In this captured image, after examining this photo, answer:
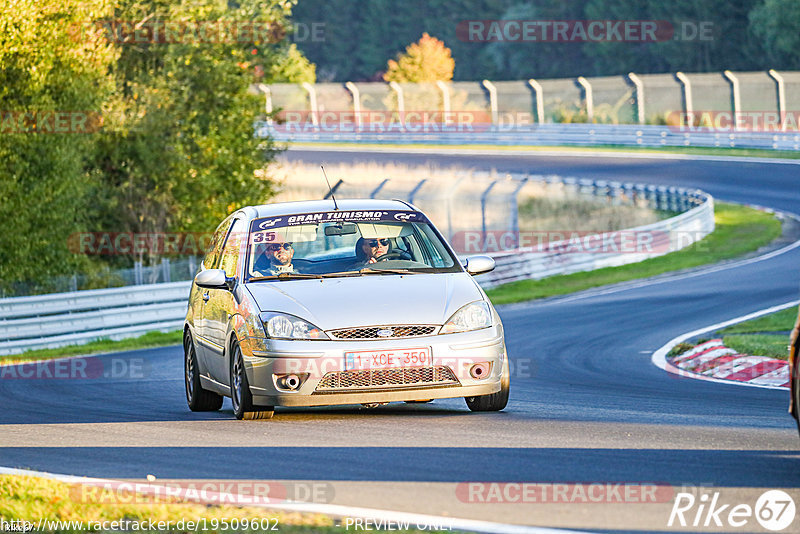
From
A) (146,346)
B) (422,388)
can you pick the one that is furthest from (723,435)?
(146,346)

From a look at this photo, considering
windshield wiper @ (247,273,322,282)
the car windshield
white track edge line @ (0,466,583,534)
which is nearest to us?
white track edge line @ (0,466,583,534)

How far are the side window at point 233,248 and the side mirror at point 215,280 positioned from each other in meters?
0.18

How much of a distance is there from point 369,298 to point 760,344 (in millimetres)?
7397

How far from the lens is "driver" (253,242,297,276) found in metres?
10.1

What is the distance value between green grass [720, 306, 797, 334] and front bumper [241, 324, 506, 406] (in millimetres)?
8764

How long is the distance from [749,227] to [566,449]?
26.2 meters

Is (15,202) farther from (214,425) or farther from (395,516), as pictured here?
(395,516)

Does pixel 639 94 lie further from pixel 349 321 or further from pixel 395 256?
pixel 349 321

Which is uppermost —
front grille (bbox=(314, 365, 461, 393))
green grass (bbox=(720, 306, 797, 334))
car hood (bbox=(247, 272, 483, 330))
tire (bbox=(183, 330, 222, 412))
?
car hood (bbox=(247, 272, 483, 330))

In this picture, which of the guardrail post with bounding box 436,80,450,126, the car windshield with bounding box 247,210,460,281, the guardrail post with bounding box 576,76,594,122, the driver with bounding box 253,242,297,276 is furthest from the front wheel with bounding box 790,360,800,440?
the guardrail post with bounding box 436,80,450,126

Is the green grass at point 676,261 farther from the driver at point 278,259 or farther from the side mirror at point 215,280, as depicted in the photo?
the side mirror at point 215,280

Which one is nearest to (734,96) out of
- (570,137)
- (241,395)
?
(570,137)

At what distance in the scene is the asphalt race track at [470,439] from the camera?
6699 millimetres

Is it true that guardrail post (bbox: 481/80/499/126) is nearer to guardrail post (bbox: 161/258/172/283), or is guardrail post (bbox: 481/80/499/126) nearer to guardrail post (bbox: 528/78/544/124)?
guardrail post (bbox: 528/78/544/124)
